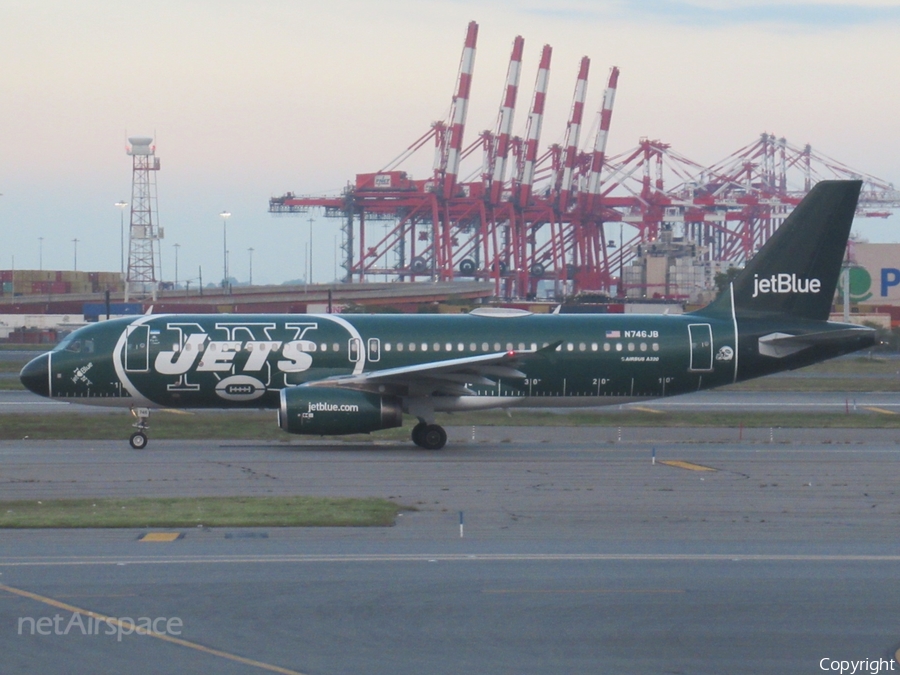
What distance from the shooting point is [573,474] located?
23.0 meters

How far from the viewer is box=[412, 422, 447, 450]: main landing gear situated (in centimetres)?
2777

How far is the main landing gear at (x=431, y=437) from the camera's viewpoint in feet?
91.1

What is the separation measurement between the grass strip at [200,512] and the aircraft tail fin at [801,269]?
14.8m

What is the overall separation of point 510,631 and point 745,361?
19.7m

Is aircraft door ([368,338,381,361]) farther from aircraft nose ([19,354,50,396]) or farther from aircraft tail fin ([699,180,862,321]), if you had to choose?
aircraft tail fin ([699,180,862,321])

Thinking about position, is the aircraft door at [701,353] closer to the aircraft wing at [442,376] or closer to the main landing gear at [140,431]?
the aircraft wing at [442,376]

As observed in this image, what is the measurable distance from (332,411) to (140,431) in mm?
5147

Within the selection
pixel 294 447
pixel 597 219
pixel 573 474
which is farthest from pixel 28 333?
pixel 597 219

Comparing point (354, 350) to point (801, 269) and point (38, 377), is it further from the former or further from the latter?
point (801, 269)

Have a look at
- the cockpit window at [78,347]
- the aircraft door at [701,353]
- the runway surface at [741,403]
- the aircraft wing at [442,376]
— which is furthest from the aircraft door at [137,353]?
the aircraft door at [701,353]

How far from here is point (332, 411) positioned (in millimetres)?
26266

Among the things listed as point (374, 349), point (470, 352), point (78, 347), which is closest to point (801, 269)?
point (470, 352)

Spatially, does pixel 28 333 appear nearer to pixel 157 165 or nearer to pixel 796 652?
pixel 157 165

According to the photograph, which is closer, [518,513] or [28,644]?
[28,644]
